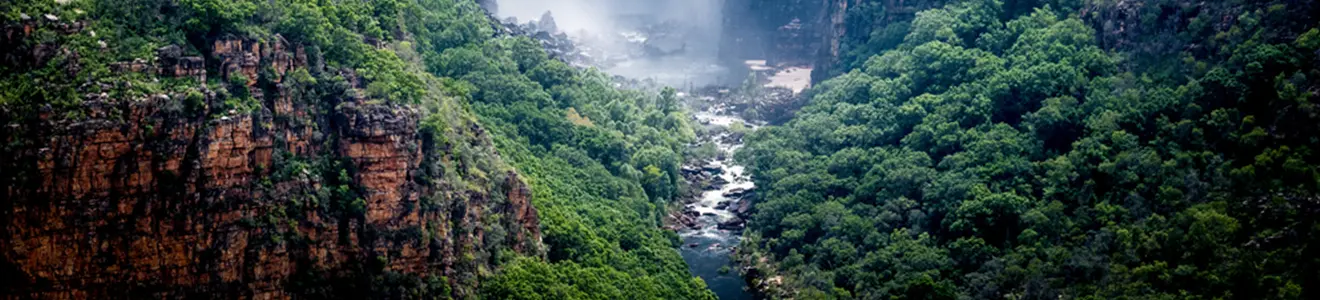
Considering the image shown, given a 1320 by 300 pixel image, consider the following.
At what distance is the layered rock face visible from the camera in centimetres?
7350

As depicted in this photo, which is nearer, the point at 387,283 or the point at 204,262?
the point at 204,262

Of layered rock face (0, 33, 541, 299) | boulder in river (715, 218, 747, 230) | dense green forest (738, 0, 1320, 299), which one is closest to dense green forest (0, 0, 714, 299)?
layered rock face (0, 33, 541, 299)

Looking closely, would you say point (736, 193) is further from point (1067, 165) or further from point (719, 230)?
point (1067, 165)

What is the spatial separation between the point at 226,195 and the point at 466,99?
153ft

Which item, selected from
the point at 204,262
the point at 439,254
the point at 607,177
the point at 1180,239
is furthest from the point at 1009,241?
the point at 204,262

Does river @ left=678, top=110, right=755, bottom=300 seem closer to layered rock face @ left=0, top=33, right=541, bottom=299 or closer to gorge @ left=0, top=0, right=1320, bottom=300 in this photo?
gorge @ left=0, top=0, right=1320, bottom=300

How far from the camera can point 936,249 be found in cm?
11619

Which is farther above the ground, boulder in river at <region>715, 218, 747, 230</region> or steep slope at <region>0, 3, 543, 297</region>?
steep slope at <region>0, 3, 543, 297</region>

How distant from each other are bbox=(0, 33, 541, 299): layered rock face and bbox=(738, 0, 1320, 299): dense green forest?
37.4 m

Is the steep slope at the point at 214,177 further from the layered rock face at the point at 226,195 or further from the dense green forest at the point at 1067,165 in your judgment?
the dense green forest at the point at 1067,165

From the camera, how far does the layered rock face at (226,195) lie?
73500 millimetres

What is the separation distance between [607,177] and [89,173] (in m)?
62.5

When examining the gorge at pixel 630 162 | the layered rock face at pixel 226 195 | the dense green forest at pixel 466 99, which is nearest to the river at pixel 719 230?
the gorge at pixel 630 162

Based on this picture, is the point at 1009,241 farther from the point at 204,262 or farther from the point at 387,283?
the point at 204,262
